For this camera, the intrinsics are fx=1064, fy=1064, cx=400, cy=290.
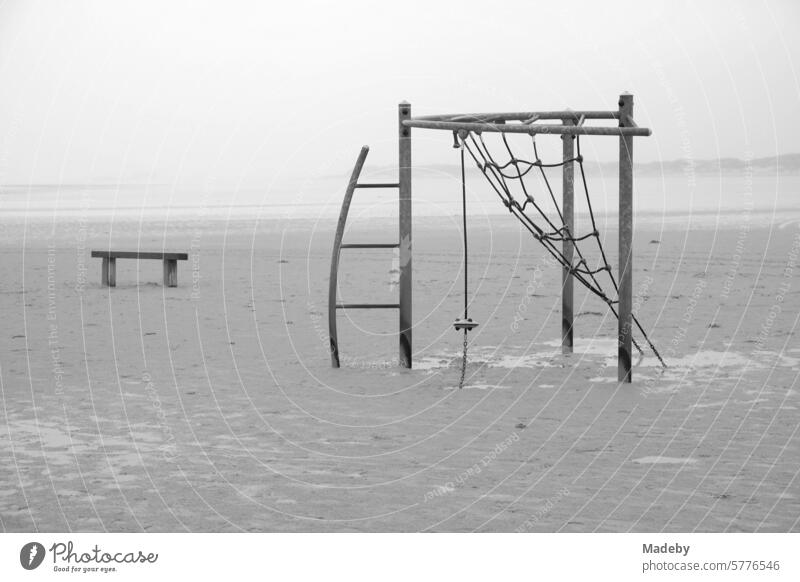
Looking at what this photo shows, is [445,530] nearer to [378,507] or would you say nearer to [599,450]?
[378,507]

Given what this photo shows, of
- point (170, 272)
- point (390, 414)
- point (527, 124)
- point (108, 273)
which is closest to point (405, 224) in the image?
point (527, 124)

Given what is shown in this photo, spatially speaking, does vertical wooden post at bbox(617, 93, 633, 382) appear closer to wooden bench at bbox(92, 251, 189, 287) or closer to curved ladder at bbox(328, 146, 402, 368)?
curved ladder at bbox(328, 146, 402, 368)

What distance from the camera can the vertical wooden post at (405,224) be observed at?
923 cm

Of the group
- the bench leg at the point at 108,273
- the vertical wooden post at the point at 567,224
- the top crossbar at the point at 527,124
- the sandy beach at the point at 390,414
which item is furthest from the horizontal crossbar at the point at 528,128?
the bench leg at the point at 108,273

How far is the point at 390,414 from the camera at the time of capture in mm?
7660

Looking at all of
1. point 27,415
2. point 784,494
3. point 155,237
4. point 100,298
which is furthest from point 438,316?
point 155,237

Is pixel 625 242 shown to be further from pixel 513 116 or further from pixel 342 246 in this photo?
pixel 342 246

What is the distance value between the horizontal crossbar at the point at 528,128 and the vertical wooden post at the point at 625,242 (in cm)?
A: 34

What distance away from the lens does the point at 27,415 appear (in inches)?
300

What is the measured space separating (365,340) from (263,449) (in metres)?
4.64

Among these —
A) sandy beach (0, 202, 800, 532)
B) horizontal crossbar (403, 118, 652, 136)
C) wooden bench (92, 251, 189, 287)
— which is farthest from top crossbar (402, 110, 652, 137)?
wooden bench (92, 251, 189, 287)

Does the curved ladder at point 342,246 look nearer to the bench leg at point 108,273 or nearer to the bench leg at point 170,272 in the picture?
the bench leg at point 170,272

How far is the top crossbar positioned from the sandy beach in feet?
6.64

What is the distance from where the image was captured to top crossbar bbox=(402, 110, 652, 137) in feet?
26.8
